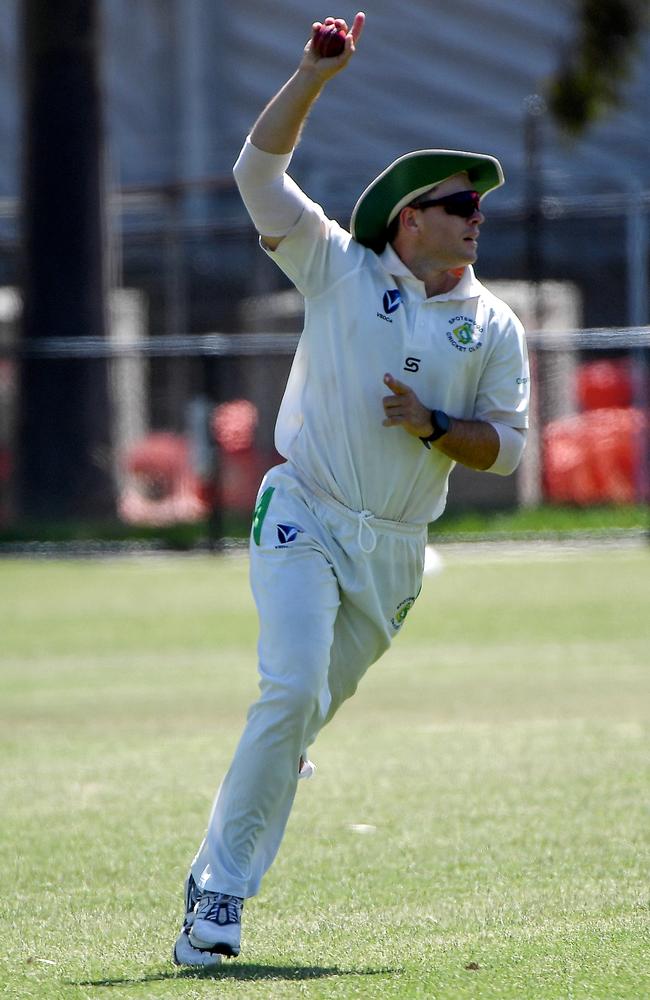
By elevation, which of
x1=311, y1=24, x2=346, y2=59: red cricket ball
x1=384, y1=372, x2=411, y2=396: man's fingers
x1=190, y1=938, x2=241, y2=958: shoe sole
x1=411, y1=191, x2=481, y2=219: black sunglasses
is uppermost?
x1=311, y1=24, x2=346, y2=59: red cricket ball

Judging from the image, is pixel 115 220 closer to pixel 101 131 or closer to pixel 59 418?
pixel 101 131

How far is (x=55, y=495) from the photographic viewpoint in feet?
67.5

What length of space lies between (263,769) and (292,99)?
176cm

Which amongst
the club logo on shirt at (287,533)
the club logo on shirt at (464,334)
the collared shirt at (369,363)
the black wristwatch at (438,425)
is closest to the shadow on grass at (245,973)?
the club logo on shirt at (287,533)

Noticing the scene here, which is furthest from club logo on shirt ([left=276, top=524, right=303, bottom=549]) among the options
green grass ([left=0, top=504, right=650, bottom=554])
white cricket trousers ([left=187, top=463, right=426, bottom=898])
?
green grass ([left=0, top=504, right=650, bottom=554])

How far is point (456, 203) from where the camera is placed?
5301mm

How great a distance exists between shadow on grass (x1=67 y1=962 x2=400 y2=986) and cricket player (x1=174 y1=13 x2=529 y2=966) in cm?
7

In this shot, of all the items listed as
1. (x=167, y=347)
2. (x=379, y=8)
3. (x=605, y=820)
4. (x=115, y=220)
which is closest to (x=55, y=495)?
(x=167, y=347)

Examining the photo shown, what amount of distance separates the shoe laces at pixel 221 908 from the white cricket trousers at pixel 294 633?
2 cm

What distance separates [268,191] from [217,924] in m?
1.92

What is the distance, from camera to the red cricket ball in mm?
4844

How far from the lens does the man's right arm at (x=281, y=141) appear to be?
4.85 m

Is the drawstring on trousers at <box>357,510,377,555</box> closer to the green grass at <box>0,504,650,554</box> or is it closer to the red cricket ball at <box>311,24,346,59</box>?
the red cricket ball at <box>311,24,346,59</box>

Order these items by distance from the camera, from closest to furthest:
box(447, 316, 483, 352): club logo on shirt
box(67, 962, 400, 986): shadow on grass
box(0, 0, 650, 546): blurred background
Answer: box(67, 962, 400, 986): shadow on grass < box(447, 316, 483, 352): club logo on shirt < box(0, 0, 650, 546): blurred background
